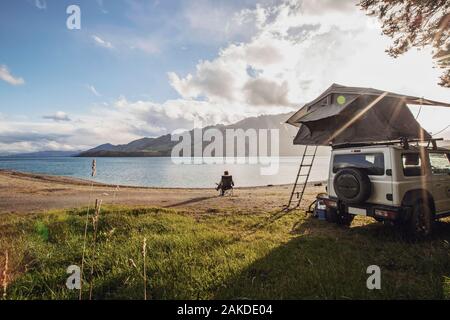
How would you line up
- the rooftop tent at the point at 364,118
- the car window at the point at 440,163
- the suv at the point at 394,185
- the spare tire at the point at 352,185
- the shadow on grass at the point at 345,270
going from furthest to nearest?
the rooftop tent at the point at 364,118 → the car window at the point at 440,163 → the spare tire at the point at 352,185 → the suv at the point at 394,185 → the shadow on grass at the point at 345,270

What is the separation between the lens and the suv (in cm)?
659

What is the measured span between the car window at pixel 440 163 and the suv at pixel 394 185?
47mm

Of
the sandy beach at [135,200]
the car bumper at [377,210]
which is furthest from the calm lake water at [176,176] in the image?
the car bumper at [377,210]

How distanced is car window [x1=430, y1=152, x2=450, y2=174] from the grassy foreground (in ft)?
6.17

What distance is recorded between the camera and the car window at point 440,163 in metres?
7.88

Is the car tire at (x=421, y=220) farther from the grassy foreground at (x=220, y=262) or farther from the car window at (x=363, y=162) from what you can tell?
the car window at (x=363, y=162)

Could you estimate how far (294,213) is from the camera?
36.1 ft

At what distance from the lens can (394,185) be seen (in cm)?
654

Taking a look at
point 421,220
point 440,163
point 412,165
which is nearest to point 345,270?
point 421,220

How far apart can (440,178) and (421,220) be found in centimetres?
181

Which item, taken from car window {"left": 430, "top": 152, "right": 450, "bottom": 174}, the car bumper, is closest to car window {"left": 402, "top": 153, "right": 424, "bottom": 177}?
car window {"left": 430, "top": 152, "right": 450, "bottom": 174}

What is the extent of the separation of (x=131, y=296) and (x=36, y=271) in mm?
2233

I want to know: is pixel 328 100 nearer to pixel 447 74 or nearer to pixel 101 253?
pixel 447 74

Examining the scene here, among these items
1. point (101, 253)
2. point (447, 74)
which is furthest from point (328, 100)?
point (101, 253)
